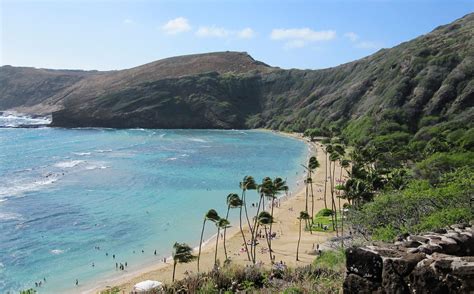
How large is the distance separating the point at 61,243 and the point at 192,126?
142588 millimetres

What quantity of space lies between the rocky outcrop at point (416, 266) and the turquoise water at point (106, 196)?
32.2 meters

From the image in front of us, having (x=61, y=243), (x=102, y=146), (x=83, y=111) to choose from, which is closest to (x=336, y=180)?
(x=61, y=243)

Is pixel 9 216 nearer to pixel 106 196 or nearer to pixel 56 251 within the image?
pixel 106 196

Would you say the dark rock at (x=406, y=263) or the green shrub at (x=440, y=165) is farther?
the green shrub at (x=440, y=165)

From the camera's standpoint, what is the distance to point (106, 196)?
67.6m

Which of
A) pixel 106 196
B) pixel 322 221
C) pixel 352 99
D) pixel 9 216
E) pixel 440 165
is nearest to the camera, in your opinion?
pixel 322 221

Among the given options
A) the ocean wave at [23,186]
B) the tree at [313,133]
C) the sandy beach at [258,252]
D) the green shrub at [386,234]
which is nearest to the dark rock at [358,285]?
the green shrub at [386,234]

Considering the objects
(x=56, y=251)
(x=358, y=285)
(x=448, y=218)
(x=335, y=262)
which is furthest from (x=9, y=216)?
(x=358, y=285)

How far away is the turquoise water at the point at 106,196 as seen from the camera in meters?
43.1

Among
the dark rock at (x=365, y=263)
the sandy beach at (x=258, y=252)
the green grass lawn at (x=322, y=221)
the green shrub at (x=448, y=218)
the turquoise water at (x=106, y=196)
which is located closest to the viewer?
the dark rock at (x=365, y=263)

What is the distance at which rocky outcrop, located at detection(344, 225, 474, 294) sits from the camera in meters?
8.98

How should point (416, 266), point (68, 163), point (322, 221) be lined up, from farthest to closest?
point (68, 163) → point (322, 221) → point (416, 266)

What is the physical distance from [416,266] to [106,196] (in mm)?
62533

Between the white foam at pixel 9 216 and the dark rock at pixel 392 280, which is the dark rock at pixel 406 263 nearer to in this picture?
the dark rock at pixel 392 280
